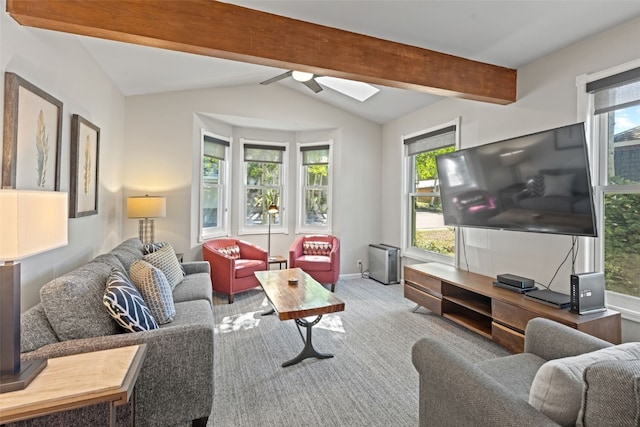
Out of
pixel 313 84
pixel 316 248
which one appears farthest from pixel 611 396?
pixel 316 248

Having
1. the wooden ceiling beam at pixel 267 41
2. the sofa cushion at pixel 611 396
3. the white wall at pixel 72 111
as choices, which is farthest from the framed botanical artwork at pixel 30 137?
the sofa cushion at pixel 611 396

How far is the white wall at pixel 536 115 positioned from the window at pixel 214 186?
344cm

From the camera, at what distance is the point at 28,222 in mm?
1206

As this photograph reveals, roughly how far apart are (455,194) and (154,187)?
12.8 feet

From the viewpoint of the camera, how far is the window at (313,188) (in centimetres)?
585

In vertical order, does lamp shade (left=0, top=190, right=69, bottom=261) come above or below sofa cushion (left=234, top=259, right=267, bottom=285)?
above

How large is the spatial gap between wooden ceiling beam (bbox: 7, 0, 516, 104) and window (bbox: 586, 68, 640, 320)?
86 cm

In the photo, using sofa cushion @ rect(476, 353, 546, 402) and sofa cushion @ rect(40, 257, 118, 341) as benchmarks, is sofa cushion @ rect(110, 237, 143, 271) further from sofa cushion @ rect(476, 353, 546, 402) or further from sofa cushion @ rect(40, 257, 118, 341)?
sofa cushion @ rect(476, 353, 546, 402)

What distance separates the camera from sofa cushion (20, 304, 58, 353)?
5.02ft

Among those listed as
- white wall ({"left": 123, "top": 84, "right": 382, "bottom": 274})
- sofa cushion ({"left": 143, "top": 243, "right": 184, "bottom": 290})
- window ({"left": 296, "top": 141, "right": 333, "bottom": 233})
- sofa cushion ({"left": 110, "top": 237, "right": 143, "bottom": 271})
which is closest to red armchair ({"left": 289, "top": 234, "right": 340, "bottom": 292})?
white wall ({"left": 123, "top": 84, "right": 382, "bottom": 274})

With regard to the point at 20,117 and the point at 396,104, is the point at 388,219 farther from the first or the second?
the point at 20,117

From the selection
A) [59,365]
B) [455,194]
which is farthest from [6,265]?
[455,194]

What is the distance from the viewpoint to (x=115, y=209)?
395 centimetres

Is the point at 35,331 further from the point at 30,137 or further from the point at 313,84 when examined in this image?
the point at 313,84
